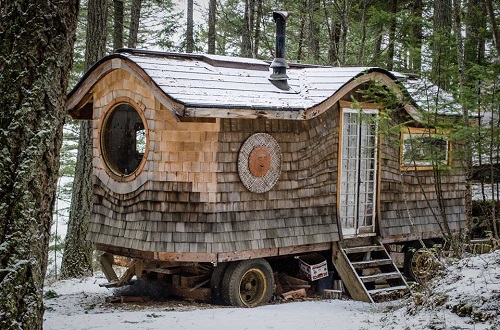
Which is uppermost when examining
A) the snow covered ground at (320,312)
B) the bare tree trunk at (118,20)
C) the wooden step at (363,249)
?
the bare tree trunk at (118,20)

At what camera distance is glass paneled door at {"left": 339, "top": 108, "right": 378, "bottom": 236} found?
1144cm

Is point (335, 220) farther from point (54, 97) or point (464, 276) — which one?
point (54, 97)

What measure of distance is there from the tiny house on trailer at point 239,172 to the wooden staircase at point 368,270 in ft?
0.09

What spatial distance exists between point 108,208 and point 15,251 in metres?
6.04

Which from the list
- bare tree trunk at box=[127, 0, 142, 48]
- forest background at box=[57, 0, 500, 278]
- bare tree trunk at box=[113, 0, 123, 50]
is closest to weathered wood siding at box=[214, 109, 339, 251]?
forest background at box=[57, 0, 500, 278]

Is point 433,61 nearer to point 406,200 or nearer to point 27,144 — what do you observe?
point 406,200

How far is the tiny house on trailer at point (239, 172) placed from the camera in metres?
9.54

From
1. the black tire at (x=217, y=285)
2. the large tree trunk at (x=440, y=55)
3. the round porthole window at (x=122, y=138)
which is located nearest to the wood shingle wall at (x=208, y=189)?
the round porthole window at (x=122, y=138)

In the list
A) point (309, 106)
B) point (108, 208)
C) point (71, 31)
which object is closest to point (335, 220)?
point (309, 106)

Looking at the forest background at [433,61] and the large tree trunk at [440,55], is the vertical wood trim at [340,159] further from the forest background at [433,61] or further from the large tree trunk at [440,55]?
the large tree trunk at [440,55]

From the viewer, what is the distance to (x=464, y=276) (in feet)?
23.0

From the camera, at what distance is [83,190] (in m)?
12.5

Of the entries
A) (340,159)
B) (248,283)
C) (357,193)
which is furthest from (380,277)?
(248,283)

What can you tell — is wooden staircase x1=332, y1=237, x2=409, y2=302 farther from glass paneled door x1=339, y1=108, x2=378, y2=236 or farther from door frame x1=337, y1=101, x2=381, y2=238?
glass paneled door x1=339, y1=108, x2=378, y2=236
